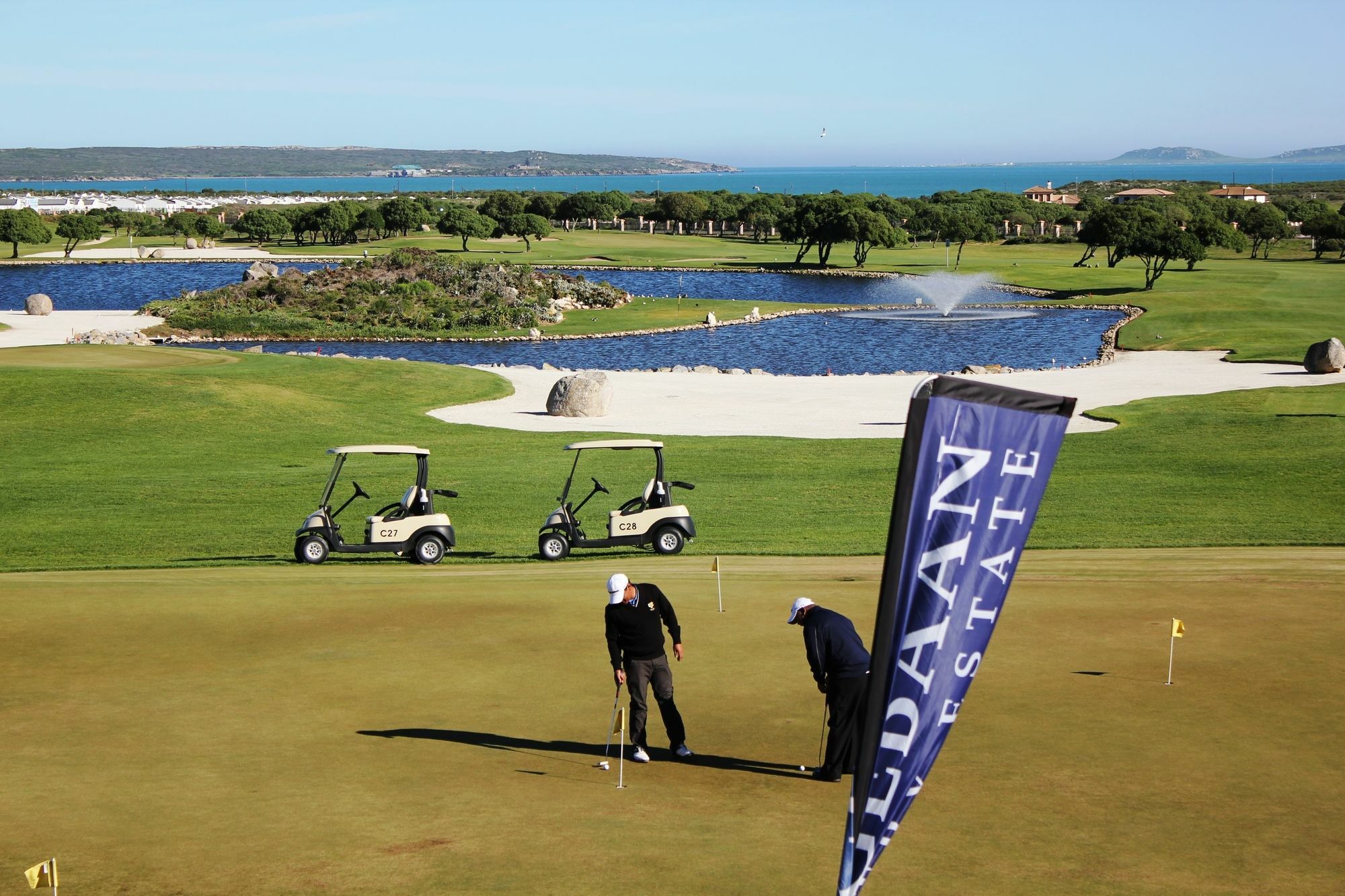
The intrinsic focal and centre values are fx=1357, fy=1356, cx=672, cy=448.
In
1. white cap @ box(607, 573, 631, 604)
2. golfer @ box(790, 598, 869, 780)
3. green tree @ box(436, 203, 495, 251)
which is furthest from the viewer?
green tree @ box(436, 203, 495, 251)

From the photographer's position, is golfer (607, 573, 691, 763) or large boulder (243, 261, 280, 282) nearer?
golfer (607, 573, 691, 763)

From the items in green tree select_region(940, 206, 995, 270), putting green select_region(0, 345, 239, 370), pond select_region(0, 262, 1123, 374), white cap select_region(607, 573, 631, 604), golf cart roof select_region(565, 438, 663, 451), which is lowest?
pond select_region(0, 262, 1123, 374)

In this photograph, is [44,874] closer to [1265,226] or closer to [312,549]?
→ [312,549]

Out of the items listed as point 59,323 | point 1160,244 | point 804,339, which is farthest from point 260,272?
point 1160,244

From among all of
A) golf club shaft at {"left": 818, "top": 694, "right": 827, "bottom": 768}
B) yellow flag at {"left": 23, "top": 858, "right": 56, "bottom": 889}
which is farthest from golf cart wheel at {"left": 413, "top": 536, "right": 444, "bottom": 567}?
yellow flag at {"left": 23, "top": 858, "right": 56, "bottom": 889}

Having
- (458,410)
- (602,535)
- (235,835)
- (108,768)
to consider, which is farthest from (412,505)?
(458,410)

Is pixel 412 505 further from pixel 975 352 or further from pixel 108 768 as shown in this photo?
pixel 975 352

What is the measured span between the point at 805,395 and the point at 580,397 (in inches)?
444

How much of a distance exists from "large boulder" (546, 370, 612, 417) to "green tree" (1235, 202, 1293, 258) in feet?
370

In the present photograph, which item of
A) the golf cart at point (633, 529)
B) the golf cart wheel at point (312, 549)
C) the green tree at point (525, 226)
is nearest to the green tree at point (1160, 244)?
the green tree at point (525, 226)

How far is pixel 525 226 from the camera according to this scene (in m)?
156

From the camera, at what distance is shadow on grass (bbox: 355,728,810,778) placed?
36.8 feet

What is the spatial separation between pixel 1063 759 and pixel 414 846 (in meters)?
5.23

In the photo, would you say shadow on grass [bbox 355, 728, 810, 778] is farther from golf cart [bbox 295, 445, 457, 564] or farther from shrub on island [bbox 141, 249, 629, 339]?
shrub on island [bbox 141, 249, 629, 339]
